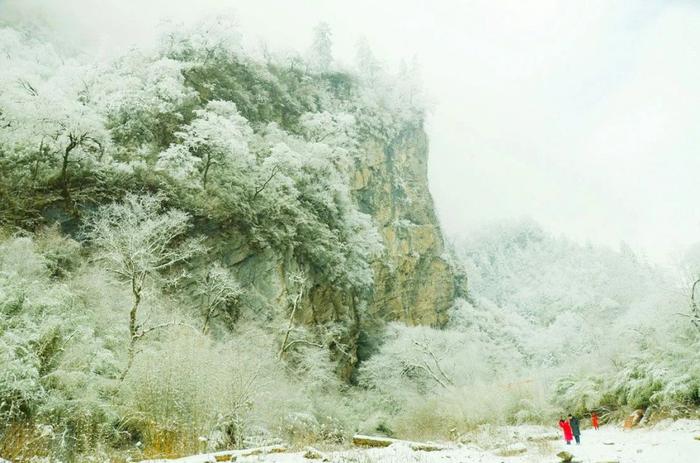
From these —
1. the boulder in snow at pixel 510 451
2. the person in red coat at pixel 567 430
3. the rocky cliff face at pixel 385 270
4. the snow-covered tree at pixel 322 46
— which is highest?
the snow-covered tree at pixel 322 46

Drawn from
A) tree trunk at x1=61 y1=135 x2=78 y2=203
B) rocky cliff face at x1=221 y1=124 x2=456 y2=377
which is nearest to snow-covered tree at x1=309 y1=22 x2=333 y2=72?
rocky cliff face at x1=221 y1=124 x2=456 y2=377

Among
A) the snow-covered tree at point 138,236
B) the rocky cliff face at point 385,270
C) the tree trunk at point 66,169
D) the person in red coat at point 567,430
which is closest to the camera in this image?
the person in red coat at point 567,430

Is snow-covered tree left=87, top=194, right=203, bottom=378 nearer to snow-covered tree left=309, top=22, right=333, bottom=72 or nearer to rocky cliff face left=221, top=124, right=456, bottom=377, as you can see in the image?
rocky cliff face left=221, top=124, right=456, bottom=377

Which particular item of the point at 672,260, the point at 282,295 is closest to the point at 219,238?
the point at 282,295

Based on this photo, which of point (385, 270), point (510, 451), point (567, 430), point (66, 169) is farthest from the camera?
point (385, 270)

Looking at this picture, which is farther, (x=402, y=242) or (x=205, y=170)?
(x=402, y=242)

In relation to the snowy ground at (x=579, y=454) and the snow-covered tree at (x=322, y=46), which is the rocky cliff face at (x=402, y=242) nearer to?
the snow-covered tree at (x=322, y=46)

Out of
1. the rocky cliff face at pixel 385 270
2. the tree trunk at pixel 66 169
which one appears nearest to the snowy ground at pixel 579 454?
the rocky cliff face at pixel 385 270

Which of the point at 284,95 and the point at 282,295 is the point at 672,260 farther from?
the point at 284,95

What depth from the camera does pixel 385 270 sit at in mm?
44125

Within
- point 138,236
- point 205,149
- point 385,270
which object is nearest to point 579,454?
point 138,236

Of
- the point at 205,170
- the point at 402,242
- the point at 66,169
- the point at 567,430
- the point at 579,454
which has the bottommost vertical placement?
the point at 567,430

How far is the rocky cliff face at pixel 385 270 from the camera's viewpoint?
97.9 feet

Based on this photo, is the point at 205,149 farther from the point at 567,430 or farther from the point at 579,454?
the point at 579,454
